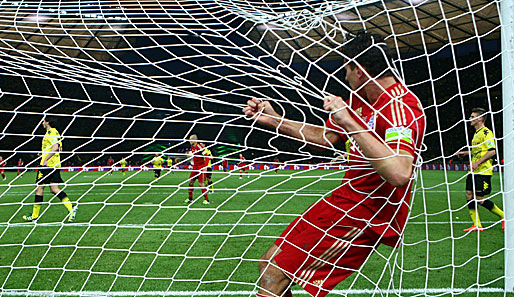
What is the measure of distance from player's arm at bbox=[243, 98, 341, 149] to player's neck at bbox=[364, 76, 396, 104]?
310 millimetres

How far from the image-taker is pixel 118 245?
4738 mm

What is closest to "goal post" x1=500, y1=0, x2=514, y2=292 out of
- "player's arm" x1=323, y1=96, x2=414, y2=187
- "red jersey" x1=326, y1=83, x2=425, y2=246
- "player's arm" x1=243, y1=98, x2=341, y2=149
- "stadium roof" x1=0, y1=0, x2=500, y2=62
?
"stadium roof" x1=0, y1=0, x2=500, y2=62

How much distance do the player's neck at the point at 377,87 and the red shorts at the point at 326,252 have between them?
1.85 ft

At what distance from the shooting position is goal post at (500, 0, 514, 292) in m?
2.55

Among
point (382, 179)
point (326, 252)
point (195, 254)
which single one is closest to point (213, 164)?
point (326, 252)

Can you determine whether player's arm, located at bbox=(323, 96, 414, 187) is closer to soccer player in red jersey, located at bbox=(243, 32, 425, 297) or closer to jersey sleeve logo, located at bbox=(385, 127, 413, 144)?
jersey sleeve logo, located at bbox=(385, 127, 413, 144)

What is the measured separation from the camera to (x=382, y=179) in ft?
6.44

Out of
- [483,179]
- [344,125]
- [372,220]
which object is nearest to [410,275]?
[372,220]

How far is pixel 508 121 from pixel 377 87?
131cm

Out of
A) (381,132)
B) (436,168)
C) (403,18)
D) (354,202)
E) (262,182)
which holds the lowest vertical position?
(436,168)

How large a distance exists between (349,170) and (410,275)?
6.10ft

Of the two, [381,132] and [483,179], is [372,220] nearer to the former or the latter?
[381,132]

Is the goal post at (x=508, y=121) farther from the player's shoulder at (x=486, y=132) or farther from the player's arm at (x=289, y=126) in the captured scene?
the player's shoulder at (x=486, y=132)

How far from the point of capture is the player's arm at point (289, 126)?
91.0 inches
